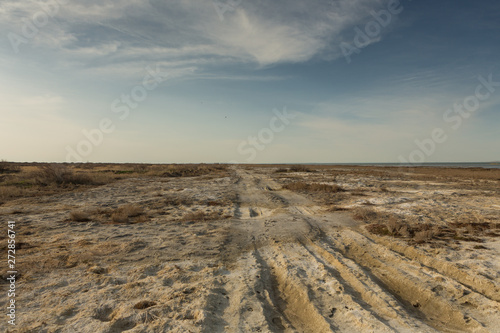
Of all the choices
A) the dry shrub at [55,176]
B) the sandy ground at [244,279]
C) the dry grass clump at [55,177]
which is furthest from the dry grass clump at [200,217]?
the dry shrub at [55,176]

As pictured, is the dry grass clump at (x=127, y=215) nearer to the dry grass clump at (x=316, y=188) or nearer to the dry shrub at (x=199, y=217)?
the dry shrub at (x=199, y=217)

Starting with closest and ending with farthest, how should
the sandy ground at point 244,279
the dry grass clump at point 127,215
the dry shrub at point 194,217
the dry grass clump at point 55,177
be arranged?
the sandy ground at point 244,279 < the dry grass clump at point 127,215 < the dry shrub at point 194,217 < the dry grass clump at point 55,177

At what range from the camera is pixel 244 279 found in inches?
189

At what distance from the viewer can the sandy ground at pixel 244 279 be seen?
3508 millimetres

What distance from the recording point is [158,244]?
6.65m

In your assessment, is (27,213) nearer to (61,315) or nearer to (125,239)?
(125,239)

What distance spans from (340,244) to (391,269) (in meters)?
1.73

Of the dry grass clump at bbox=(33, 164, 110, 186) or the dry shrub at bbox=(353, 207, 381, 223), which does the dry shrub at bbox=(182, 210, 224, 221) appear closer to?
the dry shrub at bbox=(353, 207, 381, 223)

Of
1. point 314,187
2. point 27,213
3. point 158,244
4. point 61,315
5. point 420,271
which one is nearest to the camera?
point 61,315

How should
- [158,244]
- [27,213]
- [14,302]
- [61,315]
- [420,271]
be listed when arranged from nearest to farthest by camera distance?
[61,315] < [14,302] < [420,271] < [158,244] < [27,213]

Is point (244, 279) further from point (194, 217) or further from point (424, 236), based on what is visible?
point (424, 236)

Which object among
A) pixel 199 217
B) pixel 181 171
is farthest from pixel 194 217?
pixel 181 171

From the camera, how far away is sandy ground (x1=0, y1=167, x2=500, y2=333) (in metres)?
3.51

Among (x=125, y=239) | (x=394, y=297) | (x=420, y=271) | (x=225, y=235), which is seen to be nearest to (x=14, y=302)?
(x=125, y=239)
